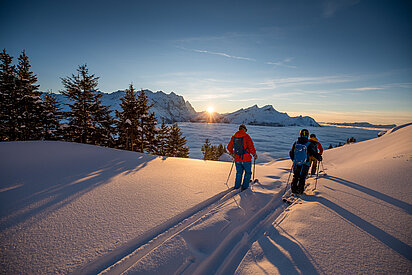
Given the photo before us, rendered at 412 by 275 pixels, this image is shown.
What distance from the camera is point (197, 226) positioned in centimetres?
283

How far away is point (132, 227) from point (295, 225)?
3119mm

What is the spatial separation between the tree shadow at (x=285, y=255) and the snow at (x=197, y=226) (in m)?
0.01

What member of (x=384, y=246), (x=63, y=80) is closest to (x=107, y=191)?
(x=384, y=246)

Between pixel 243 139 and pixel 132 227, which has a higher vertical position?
pixel 243 139

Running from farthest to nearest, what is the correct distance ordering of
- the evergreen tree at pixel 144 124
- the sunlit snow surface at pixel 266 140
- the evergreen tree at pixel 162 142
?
the sunlit snow surface at pixel 266 140 → the evergreen tree at pixel 162 142 → the evergreen tree at pixel 144 124

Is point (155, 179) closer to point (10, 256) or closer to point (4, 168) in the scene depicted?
point (10, 256)

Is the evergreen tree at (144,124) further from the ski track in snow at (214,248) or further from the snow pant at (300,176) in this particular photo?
the snow pant at (300,176)

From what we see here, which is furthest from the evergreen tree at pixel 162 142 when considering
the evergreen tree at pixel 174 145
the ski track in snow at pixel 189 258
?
the ski track in snow at pixel 189 258

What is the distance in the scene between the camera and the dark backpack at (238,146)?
477cm

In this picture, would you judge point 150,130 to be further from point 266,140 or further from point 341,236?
point 266,140

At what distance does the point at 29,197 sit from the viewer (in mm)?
3656

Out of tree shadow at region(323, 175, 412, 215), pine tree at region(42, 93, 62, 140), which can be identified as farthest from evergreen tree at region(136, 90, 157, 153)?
tree shadow at region(323, 175, 412, 215)

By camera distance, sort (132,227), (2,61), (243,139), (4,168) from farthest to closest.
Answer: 1. (2,61)
2. (4,168)
3. (243,139)
4. (132,227)

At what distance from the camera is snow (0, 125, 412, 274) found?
2.08 metres
